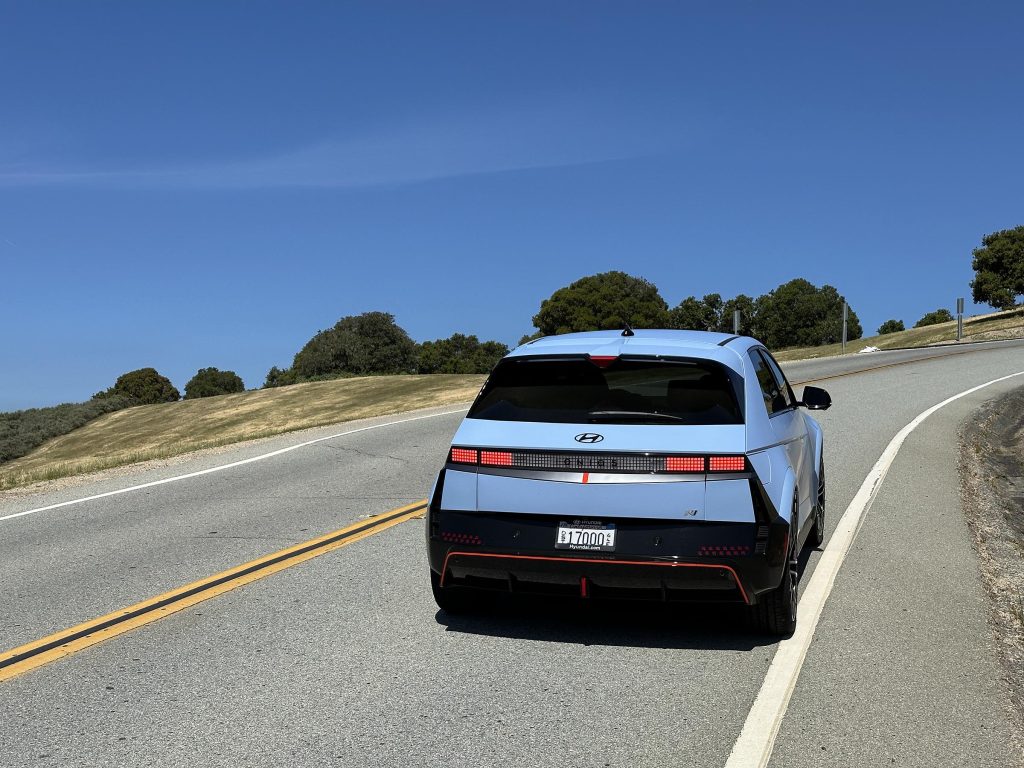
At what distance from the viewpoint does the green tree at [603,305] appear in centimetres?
9681

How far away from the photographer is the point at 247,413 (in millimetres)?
37375

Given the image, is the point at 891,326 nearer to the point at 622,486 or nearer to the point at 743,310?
the point at 743,310

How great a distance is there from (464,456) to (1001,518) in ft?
20.8

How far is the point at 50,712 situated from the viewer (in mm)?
4621

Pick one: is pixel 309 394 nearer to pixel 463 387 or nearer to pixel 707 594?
pixel 463 387

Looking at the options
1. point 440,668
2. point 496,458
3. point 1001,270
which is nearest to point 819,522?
point 496,458

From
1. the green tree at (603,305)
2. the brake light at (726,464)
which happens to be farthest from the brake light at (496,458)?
the green tree at (603,305)

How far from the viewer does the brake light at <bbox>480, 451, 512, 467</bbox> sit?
5371mm

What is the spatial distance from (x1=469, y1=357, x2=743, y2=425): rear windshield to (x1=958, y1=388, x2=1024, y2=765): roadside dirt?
→ 1.89m

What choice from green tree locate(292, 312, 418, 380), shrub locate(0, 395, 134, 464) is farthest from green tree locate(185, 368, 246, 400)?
shrub locate(0, 395, 134, 464)

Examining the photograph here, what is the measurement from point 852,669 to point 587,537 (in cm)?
145

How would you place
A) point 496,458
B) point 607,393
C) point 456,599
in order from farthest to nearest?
1. point 456,599
2. point 607,393
3. point 496,458

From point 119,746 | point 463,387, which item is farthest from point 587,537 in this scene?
point 463,387

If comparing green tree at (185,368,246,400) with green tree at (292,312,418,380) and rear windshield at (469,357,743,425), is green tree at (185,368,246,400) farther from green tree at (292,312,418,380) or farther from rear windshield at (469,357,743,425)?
rear windshield at (469,357,743,425)
